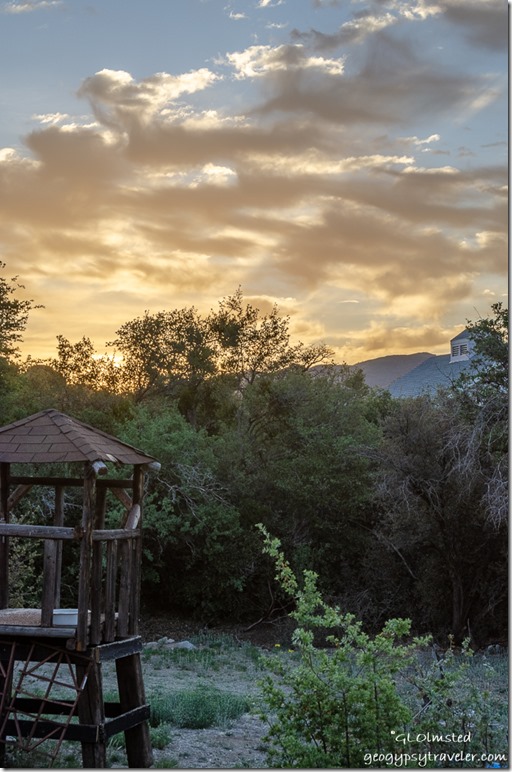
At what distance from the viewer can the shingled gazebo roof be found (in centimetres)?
702

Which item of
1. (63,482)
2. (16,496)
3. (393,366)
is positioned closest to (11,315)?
(393,366)

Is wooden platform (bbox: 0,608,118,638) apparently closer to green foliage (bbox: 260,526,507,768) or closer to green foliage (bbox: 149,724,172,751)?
green foliage (bbox: 260,526,507,768)

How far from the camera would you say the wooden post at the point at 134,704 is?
7.83 meters

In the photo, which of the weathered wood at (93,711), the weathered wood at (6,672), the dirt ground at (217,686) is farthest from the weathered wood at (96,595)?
the dirt ground at (217,686)

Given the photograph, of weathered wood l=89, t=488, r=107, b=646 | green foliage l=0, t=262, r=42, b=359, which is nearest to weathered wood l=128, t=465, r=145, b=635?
weathered wood l=89, t=488, r=107, b=646

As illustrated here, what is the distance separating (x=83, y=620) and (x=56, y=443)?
1.45 m

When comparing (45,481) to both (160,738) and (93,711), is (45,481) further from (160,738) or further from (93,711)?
(160,738)

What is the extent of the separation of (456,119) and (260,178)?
4.03 meters

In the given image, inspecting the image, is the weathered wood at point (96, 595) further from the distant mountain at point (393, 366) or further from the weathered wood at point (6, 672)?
the distant mountain at point (393, 366)

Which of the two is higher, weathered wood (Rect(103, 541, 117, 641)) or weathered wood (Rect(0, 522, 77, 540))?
weathered wood (Rect(0, 522, 77, 540))

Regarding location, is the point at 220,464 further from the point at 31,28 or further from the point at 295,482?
the point at 31,28

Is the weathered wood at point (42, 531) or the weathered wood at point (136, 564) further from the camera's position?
the weathered wood at point (136, 564)

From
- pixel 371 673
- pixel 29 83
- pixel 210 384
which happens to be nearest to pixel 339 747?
pixel 371 673

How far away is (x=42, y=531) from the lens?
22.7 feet
